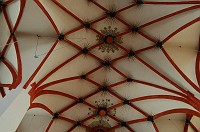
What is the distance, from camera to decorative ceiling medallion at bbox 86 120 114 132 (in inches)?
656

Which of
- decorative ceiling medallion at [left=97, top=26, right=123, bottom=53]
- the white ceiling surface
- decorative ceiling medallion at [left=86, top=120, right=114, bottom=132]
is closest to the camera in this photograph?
the white ceiling surface

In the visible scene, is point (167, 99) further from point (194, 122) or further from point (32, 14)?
point (32, 14)

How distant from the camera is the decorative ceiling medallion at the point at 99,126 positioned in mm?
16672

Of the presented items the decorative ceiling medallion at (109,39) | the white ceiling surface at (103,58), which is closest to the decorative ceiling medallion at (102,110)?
the white ceiling surface at (103,58)

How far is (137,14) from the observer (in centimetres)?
1355

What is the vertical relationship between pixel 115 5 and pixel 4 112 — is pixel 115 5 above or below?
above

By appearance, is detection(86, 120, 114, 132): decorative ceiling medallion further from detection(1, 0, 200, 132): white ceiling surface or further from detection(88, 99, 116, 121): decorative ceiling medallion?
detection(1, 0, 200, 132): white ceiling surface

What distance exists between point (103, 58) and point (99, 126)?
4133 mm

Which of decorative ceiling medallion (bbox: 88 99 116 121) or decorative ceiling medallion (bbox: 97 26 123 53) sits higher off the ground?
decorative ceiling medallion (bbox: 97 26 123 53)

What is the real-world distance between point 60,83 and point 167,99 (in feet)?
17.2

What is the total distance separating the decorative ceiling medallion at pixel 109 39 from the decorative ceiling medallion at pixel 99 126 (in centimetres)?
444

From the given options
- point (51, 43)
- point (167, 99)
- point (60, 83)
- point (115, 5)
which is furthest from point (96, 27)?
point (167, 99)

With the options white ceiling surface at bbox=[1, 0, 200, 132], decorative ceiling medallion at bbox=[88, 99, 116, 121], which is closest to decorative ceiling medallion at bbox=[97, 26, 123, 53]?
white ceiling surface at bbox=[1, 0, 200, 132]

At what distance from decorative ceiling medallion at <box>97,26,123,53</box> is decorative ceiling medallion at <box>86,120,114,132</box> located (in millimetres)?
4436
